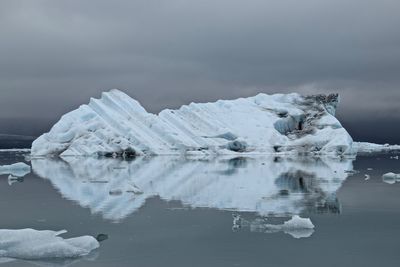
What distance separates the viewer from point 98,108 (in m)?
52.7

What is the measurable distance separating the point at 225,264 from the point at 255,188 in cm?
1096

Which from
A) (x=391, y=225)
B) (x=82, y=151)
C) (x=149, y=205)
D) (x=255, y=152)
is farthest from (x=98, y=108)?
(x=391, y=225)

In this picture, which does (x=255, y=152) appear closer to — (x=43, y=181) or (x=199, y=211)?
(x=43, y=181)

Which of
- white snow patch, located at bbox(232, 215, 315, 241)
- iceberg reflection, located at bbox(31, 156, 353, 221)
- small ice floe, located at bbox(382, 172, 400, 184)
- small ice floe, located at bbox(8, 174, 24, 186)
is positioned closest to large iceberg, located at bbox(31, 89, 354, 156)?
small ice floe, located at bbox(8, 174, 24, 186)

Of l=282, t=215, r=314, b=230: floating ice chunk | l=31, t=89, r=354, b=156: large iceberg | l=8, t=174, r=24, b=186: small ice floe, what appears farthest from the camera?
l=31, t=89, r=354, b=156: large iceberg

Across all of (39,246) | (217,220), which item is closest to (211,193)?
(217,220)

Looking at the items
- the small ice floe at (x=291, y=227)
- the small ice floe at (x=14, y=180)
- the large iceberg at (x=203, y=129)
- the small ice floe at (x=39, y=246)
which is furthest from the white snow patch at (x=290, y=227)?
the large iceberg at (x=203, y=129)

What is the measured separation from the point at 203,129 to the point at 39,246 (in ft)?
169

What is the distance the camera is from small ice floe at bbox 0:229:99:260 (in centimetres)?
780

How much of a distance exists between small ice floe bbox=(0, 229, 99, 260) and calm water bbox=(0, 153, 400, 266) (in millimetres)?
203

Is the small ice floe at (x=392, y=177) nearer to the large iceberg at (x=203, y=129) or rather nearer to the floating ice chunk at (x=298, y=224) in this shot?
the floating ice chunk at (x=298, y=224)

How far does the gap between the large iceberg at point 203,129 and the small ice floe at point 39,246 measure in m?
41.5

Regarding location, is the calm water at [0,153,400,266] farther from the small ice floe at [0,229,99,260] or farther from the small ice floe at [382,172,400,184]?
the small ice floe at [382,172,400,184]

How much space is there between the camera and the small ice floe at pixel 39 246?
25.6ft
